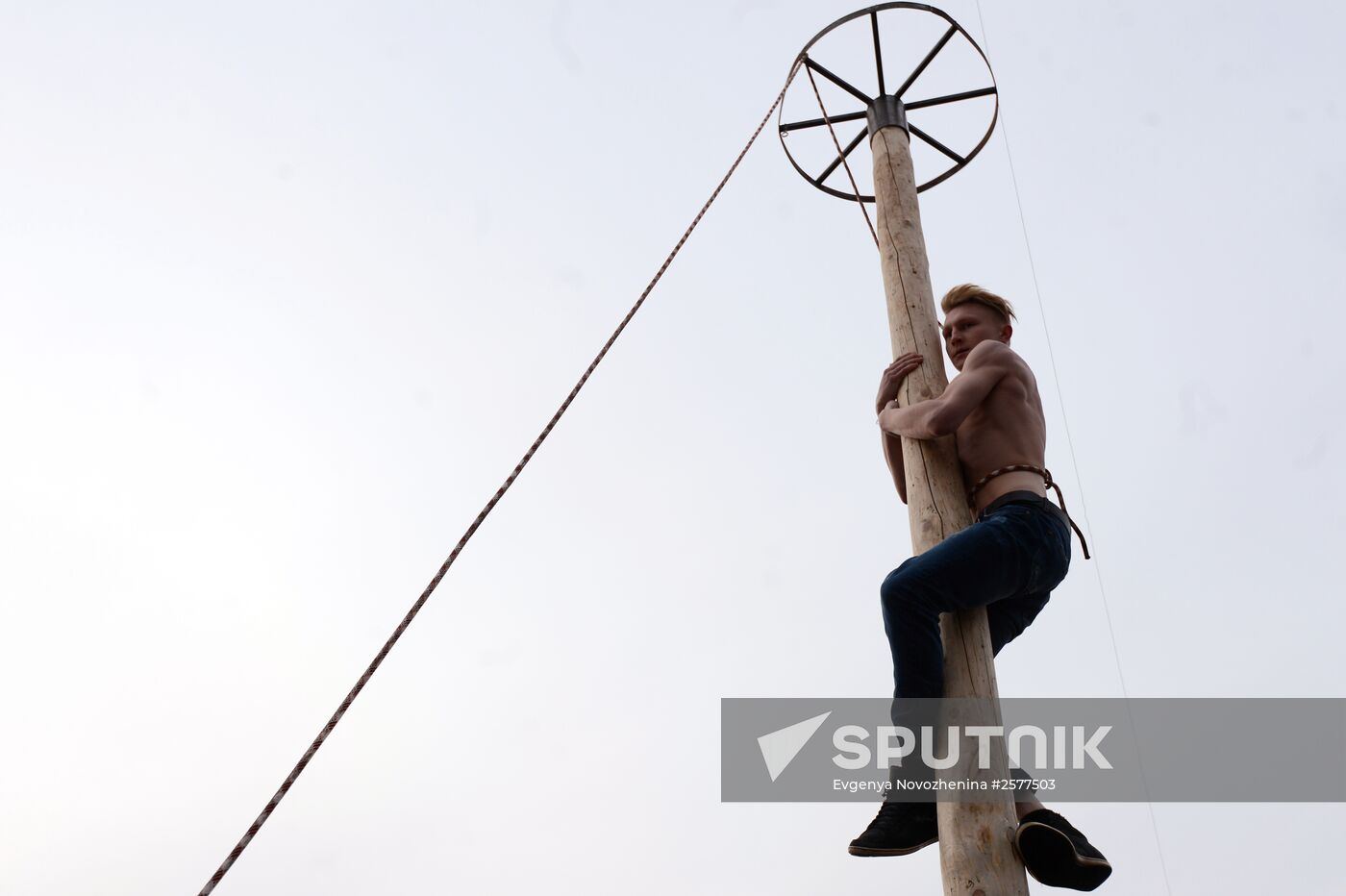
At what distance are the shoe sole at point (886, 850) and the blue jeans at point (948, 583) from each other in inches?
15.7

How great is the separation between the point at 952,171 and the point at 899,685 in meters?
3.23

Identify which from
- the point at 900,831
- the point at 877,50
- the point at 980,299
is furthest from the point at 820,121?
the point at 900,831

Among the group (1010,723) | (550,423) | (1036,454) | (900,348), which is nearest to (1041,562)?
(1036,454)

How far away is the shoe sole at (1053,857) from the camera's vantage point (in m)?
2.51

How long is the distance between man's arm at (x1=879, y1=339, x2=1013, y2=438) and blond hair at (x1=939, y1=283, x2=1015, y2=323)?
0.30 meters

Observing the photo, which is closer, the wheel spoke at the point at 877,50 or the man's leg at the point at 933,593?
the man's leg at the point at 933,593

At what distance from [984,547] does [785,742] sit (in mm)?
1009

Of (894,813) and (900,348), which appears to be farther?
(900,348)

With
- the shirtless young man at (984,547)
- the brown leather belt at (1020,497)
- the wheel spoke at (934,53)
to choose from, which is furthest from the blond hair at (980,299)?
the wheel spoke at (934,53)

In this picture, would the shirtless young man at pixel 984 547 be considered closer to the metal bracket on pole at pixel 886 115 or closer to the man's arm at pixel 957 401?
the man's arm at pixel 957 401

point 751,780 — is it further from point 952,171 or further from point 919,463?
point 952,171

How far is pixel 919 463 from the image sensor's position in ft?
10.5

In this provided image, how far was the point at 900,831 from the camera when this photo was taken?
2.83m

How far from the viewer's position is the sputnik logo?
3.42 m
